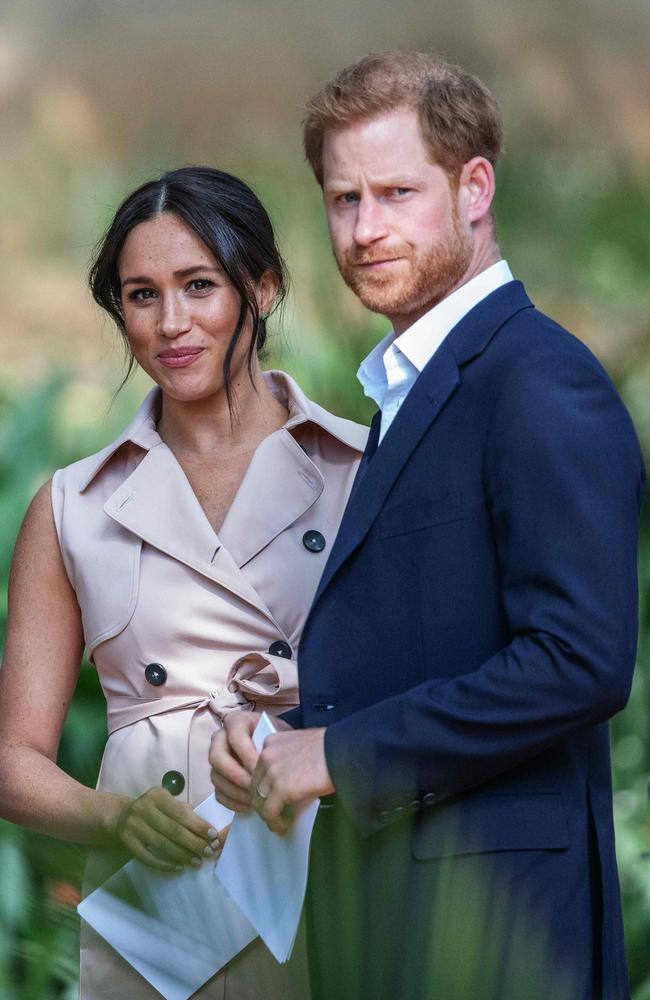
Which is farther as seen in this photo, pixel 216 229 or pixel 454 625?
pixel 216 229

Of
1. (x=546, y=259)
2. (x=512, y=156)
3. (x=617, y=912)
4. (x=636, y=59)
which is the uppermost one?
(x=636, y=59)

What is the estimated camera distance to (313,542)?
187 cm

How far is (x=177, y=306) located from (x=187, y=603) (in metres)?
0.37

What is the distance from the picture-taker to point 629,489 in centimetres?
120

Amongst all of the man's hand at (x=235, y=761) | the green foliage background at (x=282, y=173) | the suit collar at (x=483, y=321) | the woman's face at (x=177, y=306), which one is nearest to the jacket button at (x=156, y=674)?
the woman's face at (x=177, y=306)

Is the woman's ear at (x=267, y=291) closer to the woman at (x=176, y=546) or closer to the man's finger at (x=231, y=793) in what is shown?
the woman at (x=176, y=546)

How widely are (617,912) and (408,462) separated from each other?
44 cm

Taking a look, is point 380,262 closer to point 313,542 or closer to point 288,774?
point 288,774

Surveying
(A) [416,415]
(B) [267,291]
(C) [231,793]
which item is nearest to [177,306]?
(B) [267,291]

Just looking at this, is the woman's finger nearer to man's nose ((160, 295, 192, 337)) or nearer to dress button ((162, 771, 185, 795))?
dress button ((162, 771, 185, 795))

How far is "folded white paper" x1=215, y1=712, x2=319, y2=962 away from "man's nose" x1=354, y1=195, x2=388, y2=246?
0.43 metres

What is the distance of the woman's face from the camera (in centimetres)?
187

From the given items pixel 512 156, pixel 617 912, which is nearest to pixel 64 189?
pixel 512 156

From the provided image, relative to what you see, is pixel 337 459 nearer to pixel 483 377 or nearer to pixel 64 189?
pixel 483 377
